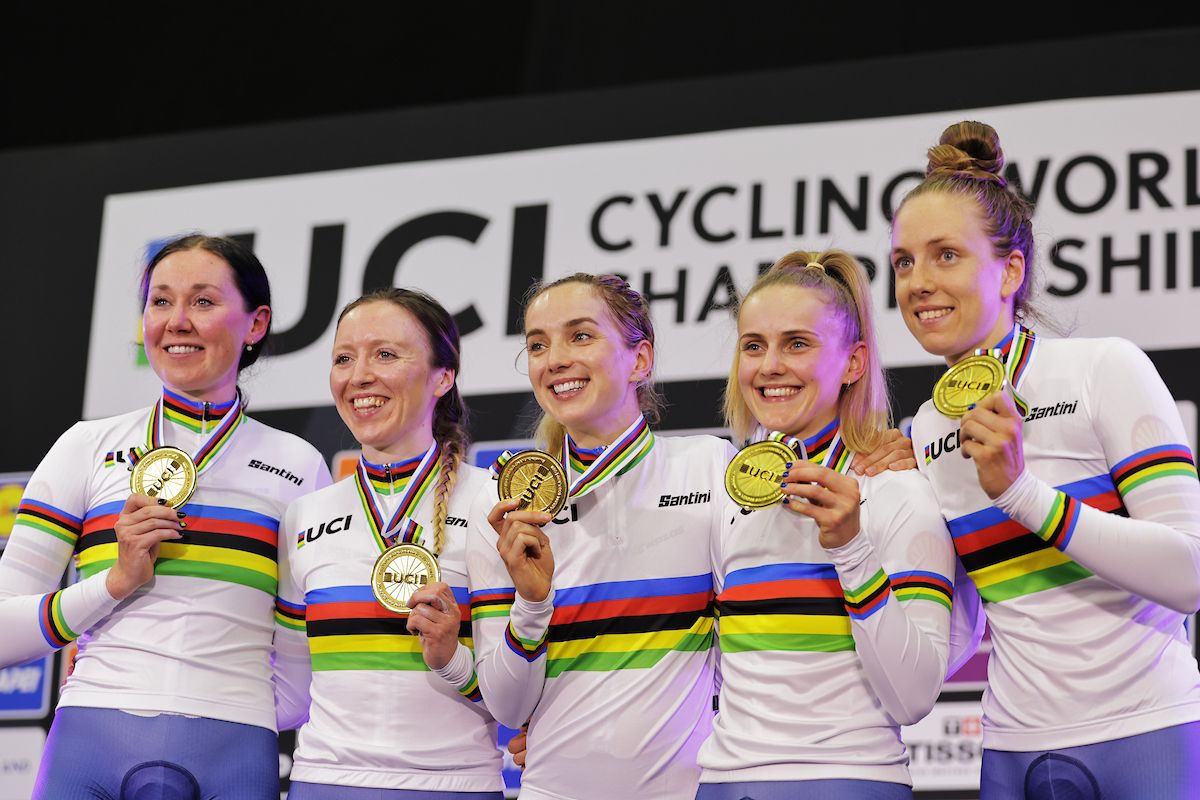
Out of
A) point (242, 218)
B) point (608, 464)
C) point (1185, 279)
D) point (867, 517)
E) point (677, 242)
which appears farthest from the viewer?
point (242, 218)

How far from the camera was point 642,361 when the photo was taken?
316 cm

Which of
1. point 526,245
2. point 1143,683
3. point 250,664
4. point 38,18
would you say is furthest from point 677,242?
point 38,18

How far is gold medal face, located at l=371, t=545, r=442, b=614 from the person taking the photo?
292 cm

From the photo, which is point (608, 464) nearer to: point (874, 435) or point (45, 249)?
point (874, 435)

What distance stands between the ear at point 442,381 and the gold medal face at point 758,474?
0.91m

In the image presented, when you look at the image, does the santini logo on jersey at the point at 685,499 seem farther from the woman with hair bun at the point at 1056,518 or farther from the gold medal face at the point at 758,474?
the woman with hair bun at the point at 1056,518

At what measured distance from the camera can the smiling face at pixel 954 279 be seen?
9.11 feet

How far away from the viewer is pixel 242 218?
→ 565 cm

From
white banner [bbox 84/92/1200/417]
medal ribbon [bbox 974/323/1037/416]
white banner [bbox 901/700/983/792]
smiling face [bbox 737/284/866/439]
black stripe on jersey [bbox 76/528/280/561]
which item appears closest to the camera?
medal ribbon [bbox 974/323/1037/416]

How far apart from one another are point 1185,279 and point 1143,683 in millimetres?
2301

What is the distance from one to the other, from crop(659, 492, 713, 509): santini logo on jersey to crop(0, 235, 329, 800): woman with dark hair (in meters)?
0.91

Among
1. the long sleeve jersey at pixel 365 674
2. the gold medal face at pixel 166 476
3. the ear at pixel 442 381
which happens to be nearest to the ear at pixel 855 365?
the long sleeve jersey at pixel 365 674

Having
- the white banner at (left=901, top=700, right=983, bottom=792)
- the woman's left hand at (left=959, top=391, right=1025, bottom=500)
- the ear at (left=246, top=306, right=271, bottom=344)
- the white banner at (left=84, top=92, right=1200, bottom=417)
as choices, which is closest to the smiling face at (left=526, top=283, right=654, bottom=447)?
the ear at (left=246, top=306, right=271, bottom=344)

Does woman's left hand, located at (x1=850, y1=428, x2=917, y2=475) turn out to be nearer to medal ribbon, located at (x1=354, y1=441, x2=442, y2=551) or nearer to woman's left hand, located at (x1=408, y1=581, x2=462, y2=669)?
woman's left hand, located at (x1=408, y1=581, x2=462, y2=669)
